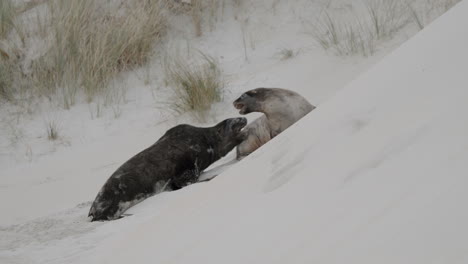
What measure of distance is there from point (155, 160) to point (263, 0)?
16.7 feet

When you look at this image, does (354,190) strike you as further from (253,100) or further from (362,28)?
(362,28)

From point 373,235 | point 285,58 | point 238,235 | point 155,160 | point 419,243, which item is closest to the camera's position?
point 419,243

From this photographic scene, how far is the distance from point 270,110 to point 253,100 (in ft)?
0.65

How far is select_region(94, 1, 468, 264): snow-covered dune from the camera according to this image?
138 cm

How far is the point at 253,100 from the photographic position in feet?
20.8

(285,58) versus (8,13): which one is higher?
(8,13)

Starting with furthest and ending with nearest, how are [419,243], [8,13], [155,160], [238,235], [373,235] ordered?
[8,13]
[155,160]
[238,235]
[373,235]
[419,243]

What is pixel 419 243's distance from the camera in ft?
4.25

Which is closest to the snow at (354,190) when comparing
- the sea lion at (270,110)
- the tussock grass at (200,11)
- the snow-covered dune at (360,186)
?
the snow-covered dune at (360,186)

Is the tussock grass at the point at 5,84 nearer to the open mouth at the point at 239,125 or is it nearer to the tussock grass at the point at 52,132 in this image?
the tussock grass at the point at 52,132

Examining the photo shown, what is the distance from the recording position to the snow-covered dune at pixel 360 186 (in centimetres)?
138

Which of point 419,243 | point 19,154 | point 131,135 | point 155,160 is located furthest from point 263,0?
point 419,243

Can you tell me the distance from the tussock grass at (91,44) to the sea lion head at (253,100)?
3459 millimetres

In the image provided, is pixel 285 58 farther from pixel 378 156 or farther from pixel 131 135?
pixel 378 156
